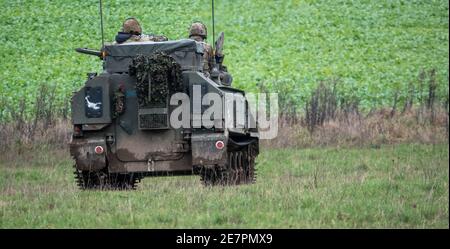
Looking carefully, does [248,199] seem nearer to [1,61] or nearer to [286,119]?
[286,119]

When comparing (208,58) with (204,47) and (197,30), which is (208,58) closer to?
(204,47)

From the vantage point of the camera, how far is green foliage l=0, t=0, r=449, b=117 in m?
33.5

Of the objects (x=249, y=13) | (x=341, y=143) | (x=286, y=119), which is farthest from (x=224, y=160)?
(x=249, y=13)

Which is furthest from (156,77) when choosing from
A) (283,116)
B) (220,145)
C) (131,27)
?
(283,116)

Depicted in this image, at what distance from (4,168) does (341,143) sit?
743cm

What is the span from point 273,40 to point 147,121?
27.3 meters

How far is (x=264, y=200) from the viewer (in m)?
11.8

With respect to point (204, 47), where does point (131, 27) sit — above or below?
above

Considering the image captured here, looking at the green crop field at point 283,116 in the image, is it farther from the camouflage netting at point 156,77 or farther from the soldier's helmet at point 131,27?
the soldier's helmet at point 131,27

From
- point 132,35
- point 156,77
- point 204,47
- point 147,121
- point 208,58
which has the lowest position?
point 147,121

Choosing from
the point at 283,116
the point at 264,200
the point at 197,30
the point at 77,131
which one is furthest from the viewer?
the point at 283,116

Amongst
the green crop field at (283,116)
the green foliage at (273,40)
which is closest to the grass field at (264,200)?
the green crop field at (283,116)

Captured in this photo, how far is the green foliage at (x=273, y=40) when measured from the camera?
33469 millimetres
